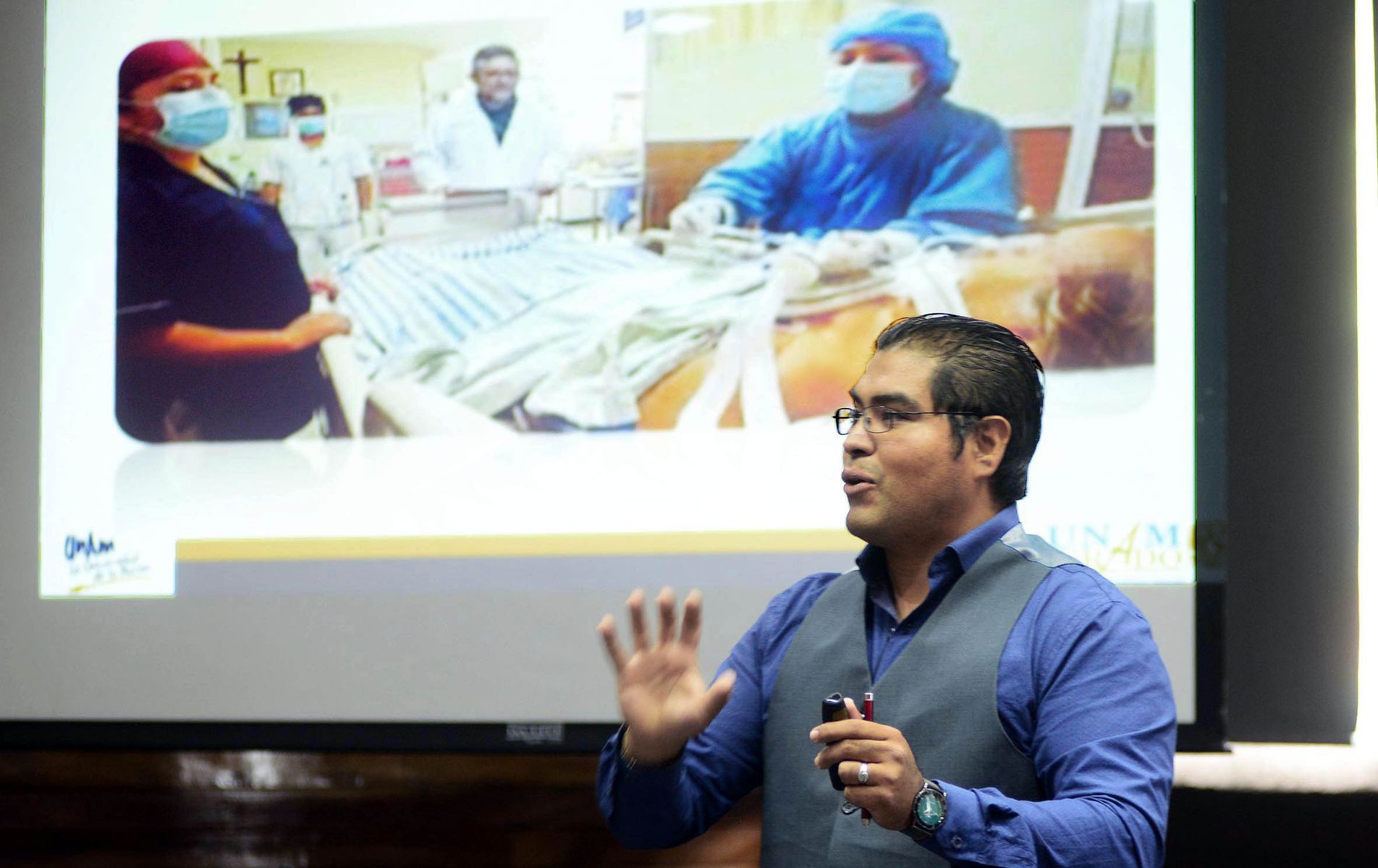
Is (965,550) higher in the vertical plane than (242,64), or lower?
lower

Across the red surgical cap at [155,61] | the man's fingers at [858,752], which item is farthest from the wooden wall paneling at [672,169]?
the man's fingers at [858,752]

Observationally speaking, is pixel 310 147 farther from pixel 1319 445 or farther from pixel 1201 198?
pixel 1319 445

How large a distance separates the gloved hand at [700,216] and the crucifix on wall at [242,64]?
36.9 inches

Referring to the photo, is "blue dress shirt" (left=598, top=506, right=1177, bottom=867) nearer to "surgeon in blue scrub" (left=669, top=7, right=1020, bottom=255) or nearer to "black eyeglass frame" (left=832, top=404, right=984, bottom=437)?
"black eyeglass frame" (left=832, top=404, right=984, bottom=437)

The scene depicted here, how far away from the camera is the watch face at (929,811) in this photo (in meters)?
1.21

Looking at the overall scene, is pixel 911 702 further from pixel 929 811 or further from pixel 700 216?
pixel 700 216

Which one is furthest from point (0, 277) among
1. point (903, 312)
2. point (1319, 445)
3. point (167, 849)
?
point (1319, 445)

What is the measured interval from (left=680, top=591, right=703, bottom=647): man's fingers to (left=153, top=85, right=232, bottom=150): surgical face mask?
187 centimetres

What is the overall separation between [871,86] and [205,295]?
4.62 ft

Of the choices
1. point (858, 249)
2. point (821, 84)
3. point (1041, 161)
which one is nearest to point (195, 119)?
point (821, 84)

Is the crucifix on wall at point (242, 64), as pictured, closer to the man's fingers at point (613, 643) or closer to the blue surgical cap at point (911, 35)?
the blue surgical cap at point (911, 35)

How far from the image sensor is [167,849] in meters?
2.80

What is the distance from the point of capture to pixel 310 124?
276 cm

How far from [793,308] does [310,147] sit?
1.06 meters
